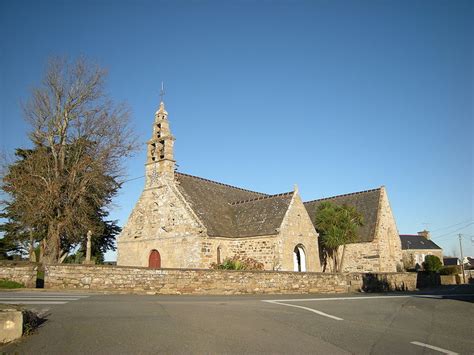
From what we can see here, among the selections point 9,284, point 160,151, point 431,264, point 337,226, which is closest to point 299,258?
point 337,226

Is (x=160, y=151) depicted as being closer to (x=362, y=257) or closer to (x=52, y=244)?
(x=52, y=244)

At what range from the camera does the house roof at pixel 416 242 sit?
72750mm

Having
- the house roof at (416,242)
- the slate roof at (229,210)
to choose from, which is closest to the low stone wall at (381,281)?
the slate roof at (229,210)

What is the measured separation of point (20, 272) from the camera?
15.3 m

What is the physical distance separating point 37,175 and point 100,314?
15.9 metres

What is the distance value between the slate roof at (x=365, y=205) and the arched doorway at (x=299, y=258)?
23.0 feet

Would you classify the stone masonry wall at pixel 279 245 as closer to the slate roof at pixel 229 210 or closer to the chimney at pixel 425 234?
the slate roof at pixel 229 210

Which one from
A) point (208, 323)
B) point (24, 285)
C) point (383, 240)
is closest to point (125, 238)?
point (24, 285)

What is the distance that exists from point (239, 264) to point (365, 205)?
1768 cm

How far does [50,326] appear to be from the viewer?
745 cm

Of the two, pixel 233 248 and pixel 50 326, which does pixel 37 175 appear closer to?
pixel 233 248

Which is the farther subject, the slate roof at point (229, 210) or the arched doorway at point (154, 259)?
the arched doorway at point (154, 259)

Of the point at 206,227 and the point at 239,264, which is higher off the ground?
the point at 206,227

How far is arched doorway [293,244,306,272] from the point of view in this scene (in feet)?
93.7
